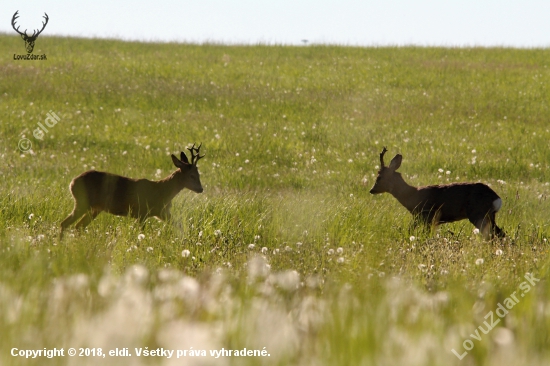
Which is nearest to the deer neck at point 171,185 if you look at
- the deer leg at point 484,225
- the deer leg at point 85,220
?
the deer leg at point 85,220

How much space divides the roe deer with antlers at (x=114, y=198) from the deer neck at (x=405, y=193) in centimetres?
270

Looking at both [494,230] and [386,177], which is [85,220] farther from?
[494,230]

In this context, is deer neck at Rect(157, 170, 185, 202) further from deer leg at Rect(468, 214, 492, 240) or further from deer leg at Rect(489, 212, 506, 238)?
deer leg at Rect(489, 212, 506, 238)

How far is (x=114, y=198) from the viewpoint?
9.19 meters

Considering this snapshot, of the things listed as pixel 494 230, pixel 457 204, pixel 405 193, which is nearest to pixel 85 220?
pixel 405 193

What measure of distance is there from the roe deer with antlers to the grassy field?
0.52 feet

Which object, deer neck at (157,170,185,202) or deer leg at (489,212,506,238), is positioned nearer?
deer leg at (489,212,506,238)

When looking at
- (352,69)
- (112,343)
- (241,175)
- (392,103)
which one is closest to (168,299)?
(112,343)

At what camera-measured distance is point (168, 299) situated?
12.6 feet

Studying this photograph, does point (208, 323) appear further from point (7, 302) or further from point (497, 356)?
point (497, 356)

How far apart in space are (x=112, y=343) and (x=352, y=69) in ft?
90.5

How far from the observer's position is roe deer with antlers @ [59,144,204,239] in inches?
358

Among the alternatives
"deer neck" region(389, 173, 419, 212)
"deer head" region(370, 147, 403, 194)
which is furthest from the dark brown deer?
"deer head" region(370, 147, 403, 194)

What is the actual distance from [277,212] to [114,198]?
1.98 meters
